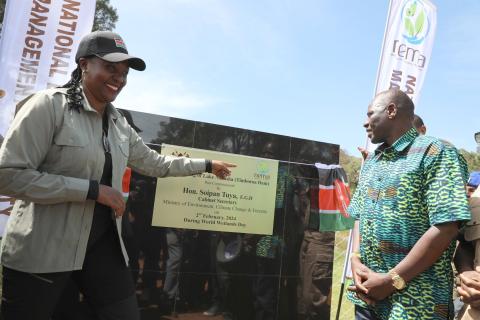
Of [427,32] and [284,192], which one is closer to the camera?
[284,192]

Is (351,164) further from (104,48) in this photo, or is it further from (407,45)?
(104,48)

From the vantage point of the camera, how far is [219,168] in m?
3.05

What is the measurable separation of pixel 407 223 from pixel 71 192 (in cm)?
157

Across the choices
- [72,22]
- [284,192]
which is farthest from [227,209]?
[72,22]

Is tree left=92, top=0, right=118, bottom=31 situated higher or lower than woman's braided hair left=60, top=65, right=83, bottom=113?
higher

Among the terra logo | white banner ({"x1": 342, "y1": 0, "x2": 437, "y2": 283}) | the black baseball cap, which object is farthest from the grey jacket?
the terra logo

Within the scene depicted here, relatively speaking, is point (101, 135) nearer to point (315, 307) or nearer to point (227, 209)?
point (227, 209)

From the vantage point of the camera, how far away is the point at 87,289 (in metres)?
2.10

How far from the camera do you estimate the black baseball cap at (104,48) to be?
81.6 inches

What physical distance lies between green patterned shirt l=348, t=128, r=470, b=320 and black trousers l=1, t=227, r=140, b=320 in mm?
1315

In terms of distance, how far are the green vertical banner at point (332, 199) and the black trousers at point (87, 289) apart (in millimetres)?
2858

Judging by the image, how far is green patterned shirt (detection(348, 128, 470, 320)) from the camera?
5.62ft

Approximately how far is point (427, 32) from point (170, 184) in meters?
5.13

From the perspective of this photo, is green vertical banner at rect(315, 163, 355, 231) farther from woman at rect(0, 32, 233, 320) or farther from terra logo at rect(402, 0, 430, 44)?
terra logo at rect(402, 0, 430, 44)
